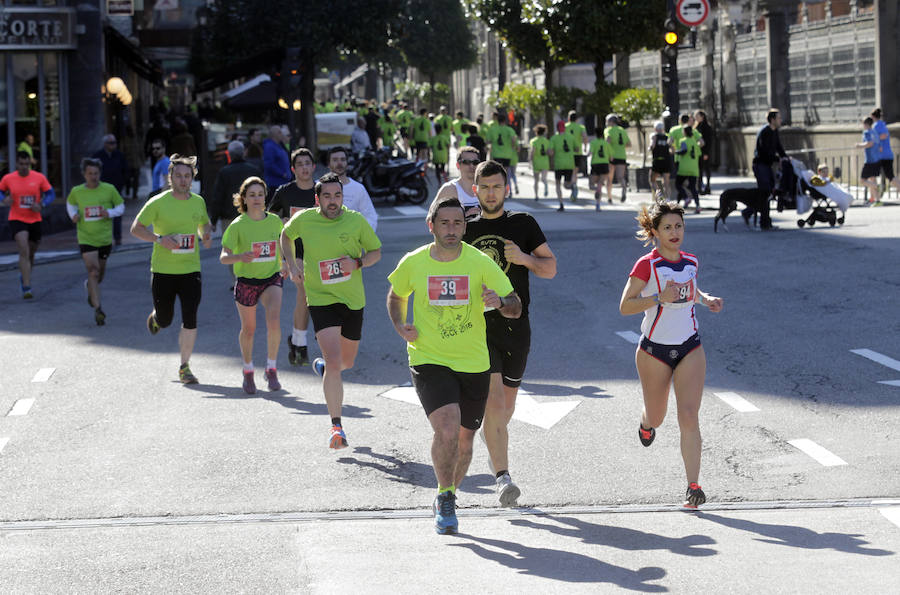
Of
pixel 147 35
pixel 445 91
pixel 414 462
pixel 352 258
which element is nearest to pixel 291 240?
pixel 352 258

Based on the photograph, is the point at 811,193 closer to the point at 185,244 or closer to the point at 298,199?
the point at 298,199

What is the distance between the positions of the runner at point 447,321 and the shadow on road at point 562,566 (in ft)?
1.10

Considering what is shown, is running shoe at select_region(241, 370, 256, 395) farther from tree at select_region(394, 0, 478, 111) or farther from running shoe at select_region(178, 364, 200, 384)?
tree at select_region(394, 0, 478, 111)

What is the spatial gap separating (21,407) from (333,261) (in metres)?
2.99

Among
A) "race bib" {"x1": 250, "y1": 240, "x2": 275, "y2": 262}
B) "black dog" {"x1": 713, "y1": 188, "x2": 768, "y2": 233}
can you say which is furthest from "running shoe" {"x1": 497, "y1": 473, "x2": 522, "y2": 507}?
"black dog" {"x1": 713, "y1": 188, "x2": 768, "y2": 233}

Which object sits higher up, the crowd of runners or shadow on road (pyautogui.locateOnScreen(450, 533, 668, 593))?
the crowd of runners

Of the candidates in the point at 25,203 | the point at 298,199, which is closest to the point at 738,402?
the point at 298,199

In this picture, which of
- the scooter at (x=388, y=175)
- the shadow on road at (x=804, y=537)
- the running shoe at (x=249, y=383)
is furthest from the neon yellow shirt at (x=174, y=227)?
the scooter at (x=388, y=175)

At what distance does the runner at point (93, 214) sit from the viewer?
47.7 feet

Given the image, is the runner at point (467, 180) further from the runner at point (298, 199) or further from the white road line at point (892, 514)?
the white road line at point (892, 514)

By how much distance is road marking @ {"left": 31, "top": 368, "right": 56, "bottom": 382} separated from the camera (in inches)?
460

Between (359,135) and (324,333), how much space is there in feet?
78.6

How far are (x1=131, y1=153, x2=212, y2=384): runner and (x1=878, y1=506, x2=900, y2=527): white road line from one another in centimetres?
607

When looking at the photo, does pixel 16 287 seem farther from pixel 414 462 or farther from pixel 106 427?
pixel 414 462
